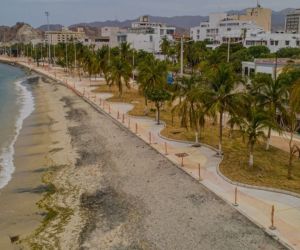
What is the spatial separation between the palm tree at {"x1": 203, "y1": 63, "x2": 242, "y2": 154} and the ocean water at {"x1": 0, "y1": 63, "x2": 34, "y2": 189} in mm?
14266

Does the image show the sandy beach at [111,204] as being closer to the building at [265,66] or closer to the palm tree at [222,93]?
the palm tree at [222,93]

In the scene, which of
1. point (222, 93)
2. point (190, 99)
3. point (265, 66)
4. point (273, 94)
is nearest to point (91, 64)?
point (265, 66)

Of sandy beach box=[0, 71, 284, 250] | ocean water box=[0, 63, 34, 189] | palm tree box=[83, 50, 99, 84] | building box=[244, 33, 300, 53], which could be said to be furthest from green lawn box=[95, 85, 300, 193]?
building box=[244, 33, 300, 53]

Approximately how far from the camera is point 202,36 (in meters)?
179

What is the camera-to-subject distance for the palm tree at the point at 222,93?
86.6 feet

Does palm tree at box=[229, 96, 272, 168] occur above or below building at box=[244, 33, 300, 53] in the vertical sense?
below

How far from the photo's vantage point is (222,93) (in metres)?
26.4

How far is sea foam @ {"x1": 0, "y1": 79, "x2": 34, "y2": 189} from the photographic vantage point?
28.0m

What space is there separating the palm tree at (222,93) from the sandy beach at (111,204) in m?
4.93

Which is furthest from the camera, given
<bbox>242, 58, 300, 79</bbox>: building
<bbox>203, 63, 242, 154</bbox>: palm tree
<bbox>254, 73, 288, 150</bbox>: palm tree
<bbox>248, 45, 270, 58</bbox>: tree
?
<bbox>248, 45, 270, 58</bbox>: tree

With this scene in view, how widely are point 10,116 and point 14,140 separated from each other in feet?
45.0

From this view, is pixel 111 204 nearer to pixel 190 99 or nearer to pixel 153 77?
pixel 190 99

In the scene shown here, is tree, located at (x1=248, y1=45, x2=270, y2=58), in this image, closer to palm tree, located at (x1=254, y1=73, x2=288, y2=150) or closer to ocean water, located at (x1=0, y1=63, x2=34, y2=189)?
ocean water, located at (x1=0, y1=63, x2=34, y2=189)

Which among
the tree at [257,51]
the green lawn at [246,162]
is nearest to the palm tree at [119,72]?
the green lawn at [246,162]
